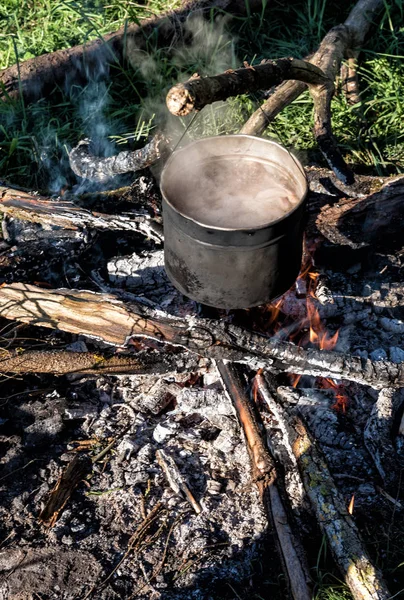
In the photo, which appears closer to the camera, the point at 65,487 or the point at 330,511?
the point at 330,511

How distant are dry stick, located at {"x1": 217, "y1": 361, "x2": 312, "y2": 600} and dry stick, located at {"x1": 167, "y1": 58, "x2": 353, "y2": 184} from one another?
1447 millimetres

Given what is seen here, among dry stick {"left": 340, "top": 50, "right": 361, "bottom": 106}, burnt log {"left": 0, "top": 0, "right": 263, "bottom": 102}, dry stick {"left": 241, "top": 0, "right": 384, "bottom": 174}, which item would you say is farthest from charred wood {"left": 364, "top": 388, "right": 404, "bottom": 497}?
burnt log {"left": 0, "top": 0, "right": 263, "bottom": 102}

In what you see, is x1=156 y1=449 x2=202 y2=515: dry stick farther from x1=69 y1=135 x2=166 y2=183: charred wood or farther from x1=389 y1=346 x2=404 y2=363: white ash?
x1=69 y1=135 x2=166 y2=183: charred wood

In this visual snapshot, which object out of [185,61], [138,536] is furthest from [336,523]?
[185,61]

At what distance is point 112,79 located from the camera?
5430mm

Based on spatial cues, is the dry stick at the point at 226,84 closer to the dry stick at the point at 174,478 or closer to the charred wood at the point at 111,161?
the charred wood at the point at 111,161

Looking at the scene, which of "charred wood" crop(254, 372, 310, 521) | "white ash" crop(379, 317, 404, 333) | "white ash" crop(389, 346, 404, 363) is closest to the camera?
"charred wood" crop(254, 372, 310, 521)

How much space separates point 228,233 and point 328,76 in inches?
97.5

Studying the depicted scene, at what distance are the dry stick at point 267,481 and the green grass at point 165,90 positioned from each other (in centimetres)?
229

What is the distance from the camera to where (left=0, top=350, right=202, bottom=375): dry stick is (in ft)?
11.3

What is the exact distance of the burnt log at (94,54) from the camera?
520cm

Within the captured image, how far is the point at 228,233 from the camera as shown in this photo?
272 centimetres

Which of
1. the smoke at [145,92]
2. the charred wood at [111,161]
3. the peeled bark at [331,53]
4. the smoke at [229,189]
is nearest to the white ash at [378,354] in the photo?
the smoke at [229,189]

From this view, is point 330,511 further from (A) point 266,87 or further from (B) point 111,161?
(B) point 111,161
